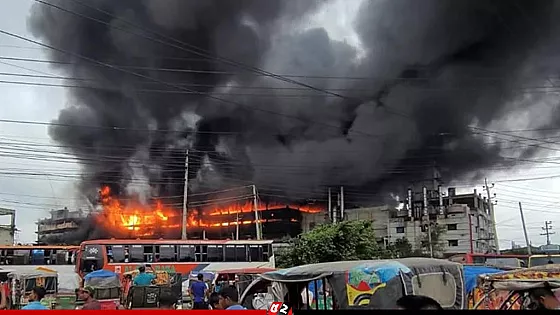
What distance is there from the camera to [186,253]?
342 cm

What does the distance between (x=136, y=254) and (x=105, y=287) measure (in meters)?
0.40

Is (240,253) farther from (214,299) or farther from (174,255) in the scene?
(214,299)

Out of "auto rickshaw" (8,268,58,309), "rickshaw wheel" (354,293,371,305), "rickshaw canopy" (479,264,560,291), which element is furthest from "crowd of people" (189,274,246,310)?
"rickshaw canopy" (479,264,560,291)

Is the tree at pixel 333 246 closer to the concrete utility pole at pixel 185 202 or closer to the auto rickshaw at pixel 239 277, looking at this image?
the auto rickshaw at pixel 239 277

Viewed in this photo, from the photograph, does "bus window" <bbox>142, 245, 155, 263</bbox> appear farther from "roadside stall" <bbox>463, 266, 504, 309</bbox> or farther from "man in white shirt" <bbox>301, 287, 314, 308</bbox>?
"roadside stall" <bbox>463, 266, 504, 309</bbox>

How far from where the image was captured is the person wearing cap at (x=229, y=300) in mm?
2418

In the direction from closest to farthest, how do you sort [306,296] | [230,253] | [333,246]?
[306,296] → [333,246] → [230,253]

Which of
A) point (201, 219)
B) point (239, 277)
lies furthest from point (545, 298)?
point (201, 219)

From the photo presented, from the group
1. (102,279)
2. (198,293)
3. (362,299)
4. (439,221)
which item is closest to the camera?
(362,299)

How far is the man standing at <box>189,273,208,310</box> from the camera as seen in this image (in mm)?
3008

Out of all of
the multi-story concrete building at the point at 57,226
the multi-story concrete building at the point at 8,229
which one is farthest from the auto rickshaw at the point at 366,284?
the multi-story concrete building at the point at 8,229

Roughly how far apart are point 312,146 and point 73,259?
4.99 ft

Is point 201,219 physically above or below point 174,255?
above

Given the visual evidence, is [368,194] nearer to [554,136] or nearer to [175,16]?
[554,136]
